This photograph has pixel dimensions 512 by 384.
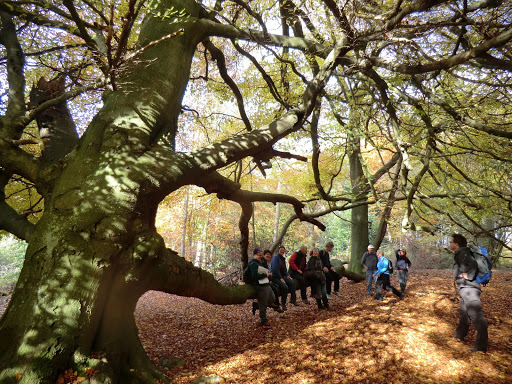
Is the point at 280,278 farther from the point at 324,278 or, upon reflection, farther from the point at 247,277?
the point at 247,277

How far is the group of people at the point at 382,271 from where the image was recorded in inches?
290

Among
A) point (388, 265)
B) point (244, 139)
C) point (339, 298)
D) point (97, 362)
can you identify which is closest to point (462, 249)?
point (388, 265)

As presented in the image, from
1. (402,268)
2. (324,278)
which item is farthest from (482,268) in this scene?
(402,268)

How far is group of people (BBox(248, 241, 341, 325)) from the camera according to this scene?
5.75 meters

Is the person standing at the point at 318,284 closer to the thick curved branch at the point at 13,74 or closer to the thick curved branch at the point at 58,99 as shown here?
the thick curved branch at the point at 58,99

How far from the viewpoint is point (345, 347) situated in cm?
405

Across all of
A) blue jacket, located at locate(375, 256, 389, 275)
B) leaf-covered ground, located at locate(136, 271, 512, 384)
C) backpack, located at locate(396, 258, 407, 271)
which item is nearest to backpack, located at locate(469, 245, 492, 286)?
leaf-covered ground, located at locate(136, 271, 512, 384)

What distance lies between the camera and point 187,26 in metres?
4.31

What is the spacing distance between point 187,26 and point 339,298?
7.92 metres

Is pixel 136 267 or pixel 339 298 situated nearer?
pixel 136 267

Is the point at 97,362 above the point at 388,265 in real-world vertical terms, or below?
below

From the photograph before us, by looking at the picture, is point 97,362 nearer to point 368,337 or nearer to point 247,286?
point 247,286

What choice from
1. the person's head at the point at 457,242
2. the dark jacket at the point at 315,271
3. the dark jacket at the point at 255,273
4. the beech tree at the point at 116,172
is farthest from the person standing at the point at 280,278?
the person's head at the point at 457,242

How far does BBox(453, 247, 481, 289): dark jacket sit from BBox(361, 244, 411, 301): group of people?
3.13 meters
